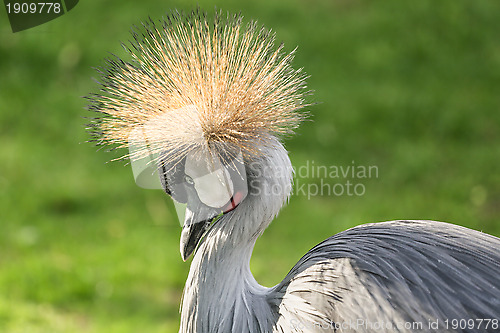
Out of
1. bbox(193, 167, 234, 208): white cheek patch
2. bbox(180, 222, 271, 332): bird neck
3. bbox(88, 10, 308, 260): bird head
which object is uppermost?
bbox(88, 10, 308, 260): bird head

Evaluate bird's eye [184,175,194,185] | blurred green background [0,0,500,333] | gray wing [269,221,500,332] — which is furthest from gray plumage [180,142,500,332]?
blurred green background [0,0,500,333]

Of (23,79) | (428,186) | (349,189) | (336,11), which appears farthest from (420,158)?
(23,79)

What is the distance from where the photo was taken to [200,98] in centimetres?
135

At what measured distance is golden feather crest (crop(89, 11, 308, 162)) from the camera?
1.32 m

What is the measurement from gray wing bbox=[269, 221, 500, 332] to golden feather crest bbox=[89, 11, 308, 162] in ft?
1.01

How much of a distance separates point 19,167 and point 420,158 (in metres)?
2.12

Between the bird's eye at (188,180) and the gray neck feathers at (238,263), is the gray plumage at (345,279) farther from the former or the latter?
the bird's eye at (188,180)

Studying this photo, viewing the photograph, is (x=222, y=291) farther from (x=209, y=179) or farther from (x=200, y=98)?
(x=200, y=98)

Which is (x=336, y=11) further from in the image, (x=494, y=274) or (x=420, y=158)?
(x=494, y=274)

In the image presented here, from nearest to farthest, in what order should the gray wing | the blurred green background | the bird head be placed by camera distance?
1. the gray wing
2. the bird head
3. the blurred green background

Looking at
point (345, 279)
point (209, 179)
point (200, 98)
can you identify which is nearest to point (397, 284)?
point (345, 279)

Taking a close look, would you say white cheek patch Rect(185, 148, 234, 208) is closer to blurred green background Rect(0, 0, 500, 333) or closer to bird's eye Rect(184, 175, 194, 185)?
bird's eye Rect(184, 175, 194, 185)

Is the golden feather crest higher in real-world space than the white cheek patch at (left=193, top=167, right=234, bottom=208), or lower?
higher

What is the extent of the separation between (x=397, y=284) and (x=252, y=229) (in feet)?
1.12
